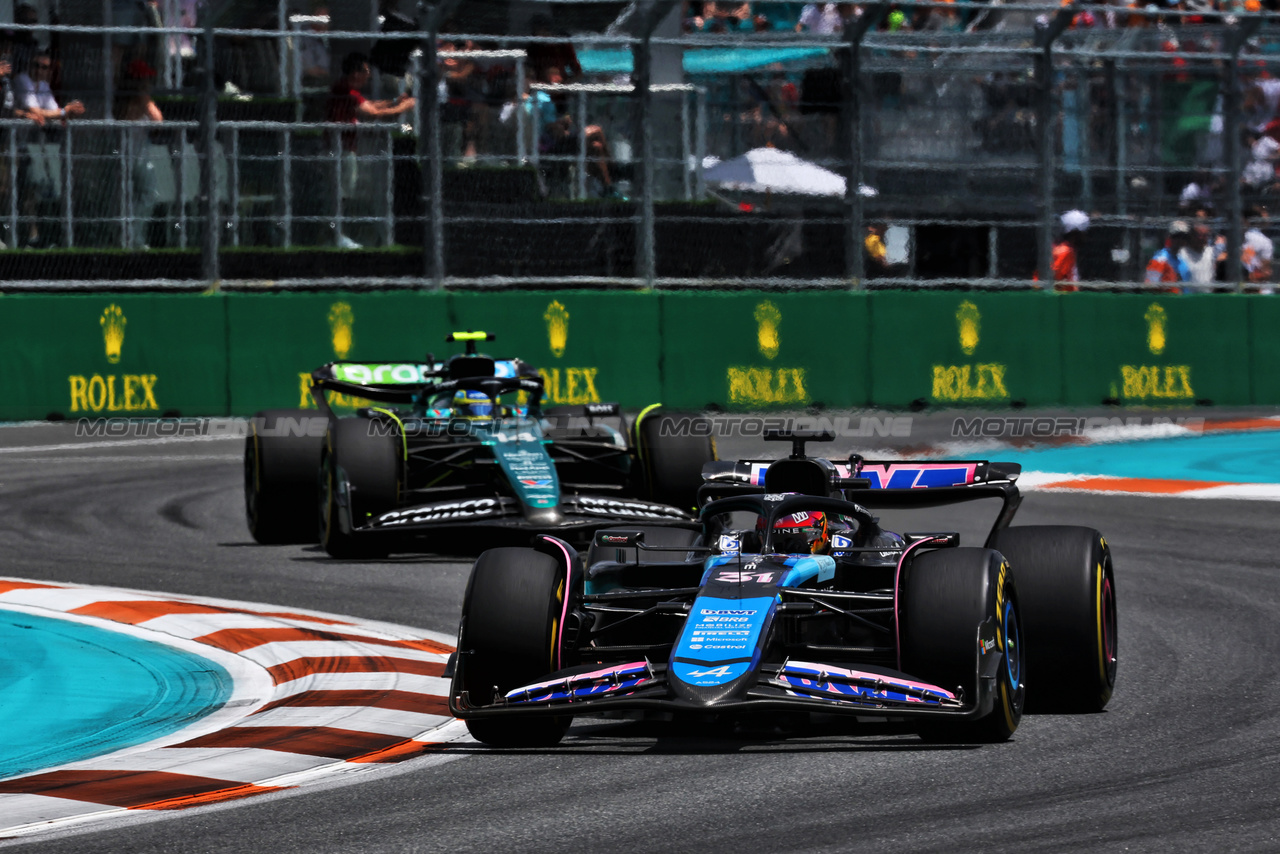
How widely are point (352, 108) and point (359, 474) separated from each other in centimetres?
729

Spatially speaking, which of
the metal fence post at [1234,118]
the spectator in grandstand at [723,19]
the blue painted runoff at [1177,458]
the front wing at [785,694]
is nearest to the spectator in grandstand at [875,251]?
the blue painted runoff at [1177,458]

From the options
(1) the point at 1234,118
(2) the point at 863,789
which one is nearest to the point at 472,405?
(2) the point at 863,789

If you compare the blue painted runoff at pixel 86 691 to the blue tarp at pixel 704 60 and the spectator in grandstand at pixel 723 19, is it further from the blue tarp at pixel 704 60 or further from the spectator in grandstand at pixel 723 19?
the spectator in grandstand at pixel 723 19

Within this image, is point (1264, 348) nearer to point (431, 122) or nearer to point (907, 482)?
point (431, 122)

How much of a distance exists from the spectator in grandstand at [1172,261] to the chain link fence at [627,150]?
0.04 metres

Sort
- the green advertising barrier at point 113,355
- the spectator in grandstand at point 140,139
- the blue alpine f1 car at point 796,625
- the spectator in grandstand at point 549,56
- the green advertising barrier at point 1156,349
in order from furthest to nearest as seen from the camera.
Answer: the green advertising barrier at point 1156,349 → the spectator in grandstand at point 549,56 → the green advertising barrier at point 113,355 → the spectator in grandstand at point 140,139 → the blue alpine f1 car at point 796,625

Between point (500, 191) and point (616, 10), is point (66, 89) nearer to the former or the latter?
point (500, 191)

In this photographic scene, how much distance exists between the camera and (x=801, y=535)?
701 centimetres

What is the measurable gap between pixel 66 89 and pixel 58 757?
11948mm

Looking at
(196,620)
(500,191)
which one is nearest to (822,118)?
(500,191)

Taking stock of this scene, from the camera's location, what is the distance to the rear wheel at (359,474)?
36.4 feet

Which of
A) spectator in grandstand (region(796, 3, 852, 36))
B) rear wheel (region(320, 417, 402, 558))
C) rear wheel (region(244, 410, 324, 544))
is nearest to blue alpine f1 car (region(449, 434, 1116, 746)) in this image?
rear wheel (region(320, 417, 402, 558))

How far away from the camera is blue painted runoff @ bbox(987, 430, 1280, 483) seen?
1608 cm

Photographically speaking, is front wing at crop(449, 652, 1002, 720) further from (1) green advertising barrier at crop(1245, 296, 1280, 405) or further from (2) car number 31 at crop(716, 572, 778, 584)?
(1) green advertising barrier at crop(1245, 296, 1280, 405)
